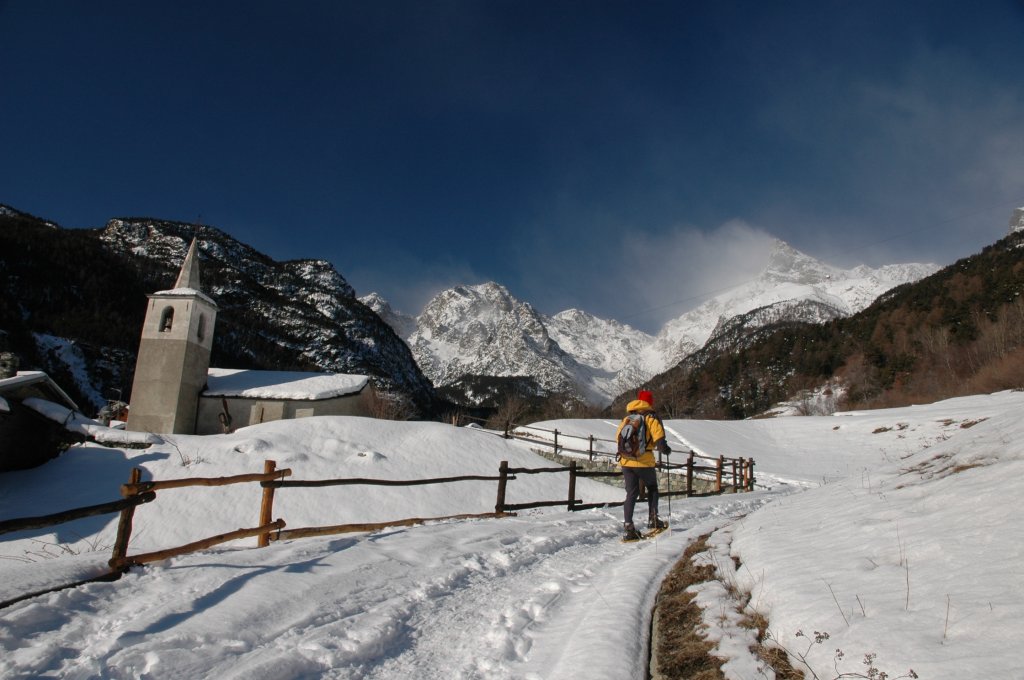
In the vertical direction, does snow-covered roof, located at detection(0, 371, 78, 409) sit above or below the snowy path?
above

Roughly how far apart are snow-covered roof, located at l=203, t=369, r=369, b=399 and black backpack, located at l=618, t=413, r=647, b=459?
26991mm

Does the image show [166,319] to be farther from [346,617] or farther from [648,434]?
[346,617]

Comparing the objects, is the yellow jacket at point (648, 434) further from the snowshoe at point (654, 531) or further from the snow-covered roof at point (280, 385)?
the snow-covered roof at point (280, 385)

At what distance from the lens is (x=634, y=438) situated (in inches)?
309

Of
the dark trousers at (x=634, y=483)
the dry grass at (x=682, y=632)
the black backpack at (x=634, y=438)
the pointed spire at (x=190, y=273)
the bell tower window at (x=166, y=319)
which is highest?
the pointed spire at (x=190, y=273)

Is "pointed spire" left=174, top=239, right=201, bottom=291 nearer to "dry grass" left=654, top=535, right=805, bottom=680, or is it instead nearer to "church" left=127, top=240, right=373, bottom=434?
"church" left=127, top=240, right=373, bottom=434

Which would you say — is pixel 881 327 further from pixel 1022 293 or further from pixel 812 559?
pixel 812 559

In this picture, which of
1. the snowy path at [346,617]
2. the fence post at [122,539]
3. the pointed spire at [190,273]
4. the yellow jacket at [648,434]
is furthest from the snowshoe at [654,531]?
the pointed spire at [190,273]

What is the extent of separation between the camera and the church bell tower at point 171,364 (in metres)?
Result: 30.2

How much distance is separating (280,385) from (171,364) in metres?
6.13

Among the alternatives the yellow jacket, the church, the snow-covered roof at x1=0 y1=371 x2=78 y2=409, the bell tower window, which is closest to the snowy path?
the yellow jacket

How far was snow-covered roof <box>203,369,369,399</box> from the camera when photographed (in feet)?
103

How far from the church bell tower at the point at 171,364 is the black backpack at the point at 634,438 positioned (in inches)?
1202

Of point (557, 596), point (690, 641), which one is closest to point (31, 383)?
point (557, 596)
